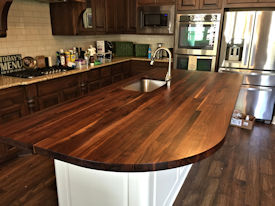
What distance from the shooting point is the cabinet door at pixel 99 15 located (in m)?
3.84

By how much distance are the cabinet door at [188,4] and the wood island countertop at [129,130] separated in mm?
2396

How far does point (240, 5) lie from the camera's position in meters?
3.50

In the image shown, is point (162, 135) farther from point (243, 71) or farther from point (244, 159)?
point (243, 71)

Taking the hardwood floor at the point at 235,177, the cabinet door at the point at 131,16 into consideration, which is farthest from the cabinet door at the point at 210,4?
the hardwood floor at the point at 235,177

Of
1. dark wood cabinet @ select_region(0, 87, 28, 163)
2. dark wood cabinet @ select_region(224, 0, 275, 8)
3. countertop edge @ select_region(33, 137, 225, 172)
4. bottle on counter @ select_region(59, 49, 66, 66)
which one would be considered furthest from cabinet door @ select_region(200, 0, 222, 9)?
countertop edge @ select_region(33, 137, 225, 172)

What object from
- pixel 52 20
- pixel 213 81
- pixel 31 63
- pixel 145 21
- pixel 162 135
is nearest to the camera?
pixel 162 135

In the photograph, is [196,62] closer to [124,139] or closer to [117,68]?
[117,68]

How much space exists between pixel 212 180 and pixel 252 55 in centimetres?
216

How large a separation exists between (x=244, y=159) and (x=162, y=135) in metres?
1.89

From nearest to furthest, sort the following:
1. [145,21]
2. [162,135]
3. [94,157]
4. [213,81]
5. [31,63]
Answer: [94,157]
[162,135]
[213,81]
[31,63]
[145,21]

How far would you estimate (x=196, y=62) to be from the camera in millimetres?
3900

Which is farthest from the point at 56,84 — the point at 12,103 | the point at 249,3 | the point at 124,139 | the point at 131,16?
the point at 249,3

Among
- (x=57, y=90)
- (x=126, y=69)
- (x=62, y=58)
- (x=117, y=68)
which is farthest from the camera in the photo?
(x=126, y=69)

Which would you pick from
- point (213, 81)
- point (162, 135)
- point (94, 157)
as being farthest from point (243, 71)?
point (94, 157)
